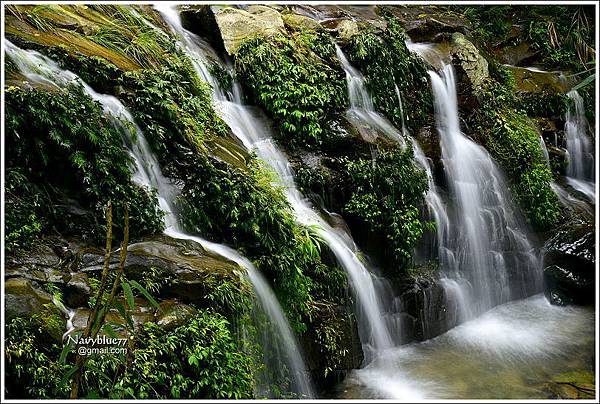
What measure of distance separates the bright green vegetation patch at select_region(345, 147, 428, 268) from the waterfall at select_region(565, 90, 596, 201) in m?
4.76

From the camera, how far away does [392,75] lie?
8.26m

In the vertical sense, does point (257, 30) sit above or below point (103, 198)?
above

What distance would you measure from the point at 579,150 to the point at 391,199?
603 centimetres

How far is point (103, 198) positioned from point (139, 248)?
583mm

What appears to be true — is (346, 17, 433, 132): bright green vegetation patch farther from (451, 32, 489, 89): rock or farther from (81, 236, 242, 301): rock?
(81, 236, 242, 301): rock

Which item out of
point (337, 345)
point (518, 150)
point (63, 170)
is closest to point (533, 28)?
point (518, 150)

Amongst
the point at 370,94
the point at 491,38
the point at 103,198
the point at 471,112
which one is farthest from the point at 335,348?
the point at 491,38

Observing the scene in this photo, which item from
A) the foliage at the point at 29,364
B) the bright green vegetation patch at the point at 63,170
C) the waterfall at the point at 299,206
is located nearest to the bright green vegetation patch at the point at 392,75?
the waterfall at the point at 299,206

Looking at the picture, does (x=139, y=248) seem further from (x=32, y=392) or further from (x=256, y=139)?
(x=256, y=139)

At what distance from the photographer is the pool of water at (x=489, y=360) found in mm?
4926

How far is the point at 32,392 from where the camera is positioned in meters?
2.70

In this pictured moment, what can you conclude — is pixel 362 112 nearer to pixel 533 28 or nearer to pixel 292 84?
pixel 292 84

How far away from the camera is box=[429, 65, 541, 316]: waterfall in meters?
7.28

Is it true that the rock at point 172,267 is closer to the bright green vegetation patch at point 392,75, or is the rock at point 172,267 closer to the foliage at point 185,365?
the foliage at point 185,365
